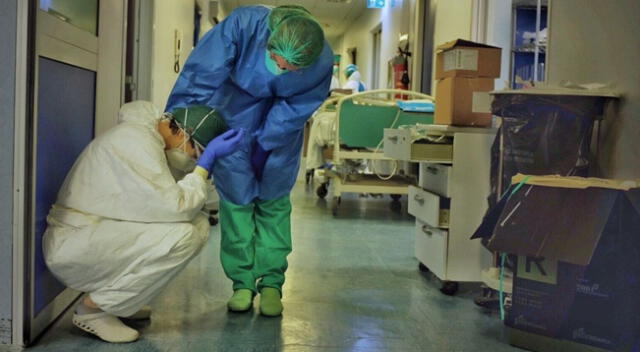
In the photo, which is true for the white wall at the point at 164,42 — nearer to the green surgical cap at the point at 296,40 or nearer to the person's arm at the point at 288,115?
the person's arm at the point at 288,115

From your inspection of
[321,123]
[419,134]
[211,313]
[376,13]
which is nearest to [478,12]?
[321,123]

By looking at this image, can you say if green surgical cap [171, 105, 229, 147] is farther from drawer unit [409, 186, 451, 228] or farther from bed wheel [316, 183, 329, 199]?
bed wheel [316, 183, 329, 199]

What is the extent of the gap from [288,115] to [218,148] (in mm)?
342

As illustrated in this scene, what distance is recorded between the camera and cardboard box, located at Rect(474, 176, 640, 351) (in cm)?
169

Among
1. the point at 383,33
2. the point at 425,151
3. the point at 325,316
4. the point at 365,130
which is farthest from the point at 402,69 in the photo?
the point at 325,316

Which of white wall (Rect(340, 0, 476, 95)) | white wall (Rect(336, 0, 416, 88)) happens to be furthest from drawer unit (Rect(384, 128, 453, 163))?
white wall (Rect(336, 0, 416, 88))

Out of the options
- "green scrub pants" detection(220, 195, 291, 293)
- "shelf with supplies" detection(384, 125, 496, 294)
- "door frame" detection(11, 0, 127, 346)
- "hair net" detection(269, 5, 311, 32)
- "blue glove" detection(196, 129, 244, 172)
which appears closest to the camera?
"door frame" detection(11, 0, 127, 346)

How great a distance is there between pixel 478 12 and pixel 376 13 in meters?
5.29

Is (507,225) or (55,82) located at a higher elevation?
(55,82)

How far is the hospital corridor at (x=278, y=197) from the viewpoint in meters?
1.73

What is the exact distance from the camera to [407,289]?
2.69m

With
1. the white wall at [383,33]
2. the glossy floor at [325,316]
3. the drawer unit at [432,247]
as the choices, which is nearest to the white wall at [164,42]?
the glossy floor at [325,316]

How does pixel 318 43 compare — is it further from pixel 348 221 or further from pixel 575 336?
pixel 348 221

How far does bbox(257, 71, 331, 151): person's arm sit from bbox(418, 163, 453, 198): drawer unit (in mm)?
719
